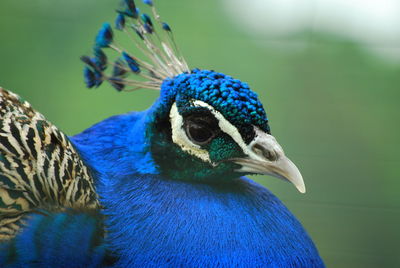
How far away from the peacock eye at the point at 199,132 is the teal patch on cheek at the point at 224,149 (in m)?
0.02

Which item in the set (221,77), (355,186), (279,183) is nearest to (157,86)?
(221,77)

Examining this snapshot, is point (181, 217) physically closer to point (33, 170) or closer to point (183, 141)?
point (183, 141)

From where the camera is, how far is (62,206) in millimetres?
948

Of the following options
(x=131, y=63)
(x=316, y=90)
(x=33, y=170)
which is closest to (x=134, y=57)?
(x=131, y=63)

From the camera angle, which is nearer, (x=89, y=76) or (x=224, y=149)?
(x=224, y=149)

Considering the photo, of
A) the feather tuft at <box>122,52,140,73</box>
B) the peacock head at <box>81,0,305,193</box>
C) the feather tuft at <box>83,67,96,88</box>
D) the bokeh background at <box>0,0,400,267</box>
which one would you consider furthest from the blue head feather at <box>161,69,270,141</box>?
the bokeh background at <box>0,0,400,267</box>

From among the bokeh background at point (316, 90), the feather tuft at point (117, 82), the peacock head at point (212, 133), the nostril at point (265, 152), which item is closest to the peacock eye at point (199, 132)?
the peacock head at point (212, 133)

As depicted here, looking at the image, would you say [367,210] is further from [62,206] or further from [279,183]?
[62,206]

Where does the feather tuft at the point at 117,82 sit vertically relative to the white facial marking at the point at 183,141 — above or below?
above

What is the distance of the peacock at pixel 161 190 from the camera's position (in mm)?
919

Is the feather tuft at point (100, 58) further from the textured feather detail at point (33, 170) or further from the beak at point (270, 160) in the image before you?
the beak at point (270, 160)

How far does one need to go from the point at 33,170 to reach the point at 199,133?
1.19 feet

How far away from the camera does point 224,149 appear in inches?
39.6

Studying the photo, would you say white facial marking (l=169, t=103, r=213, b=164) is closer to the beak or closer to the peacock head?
the peacock head
